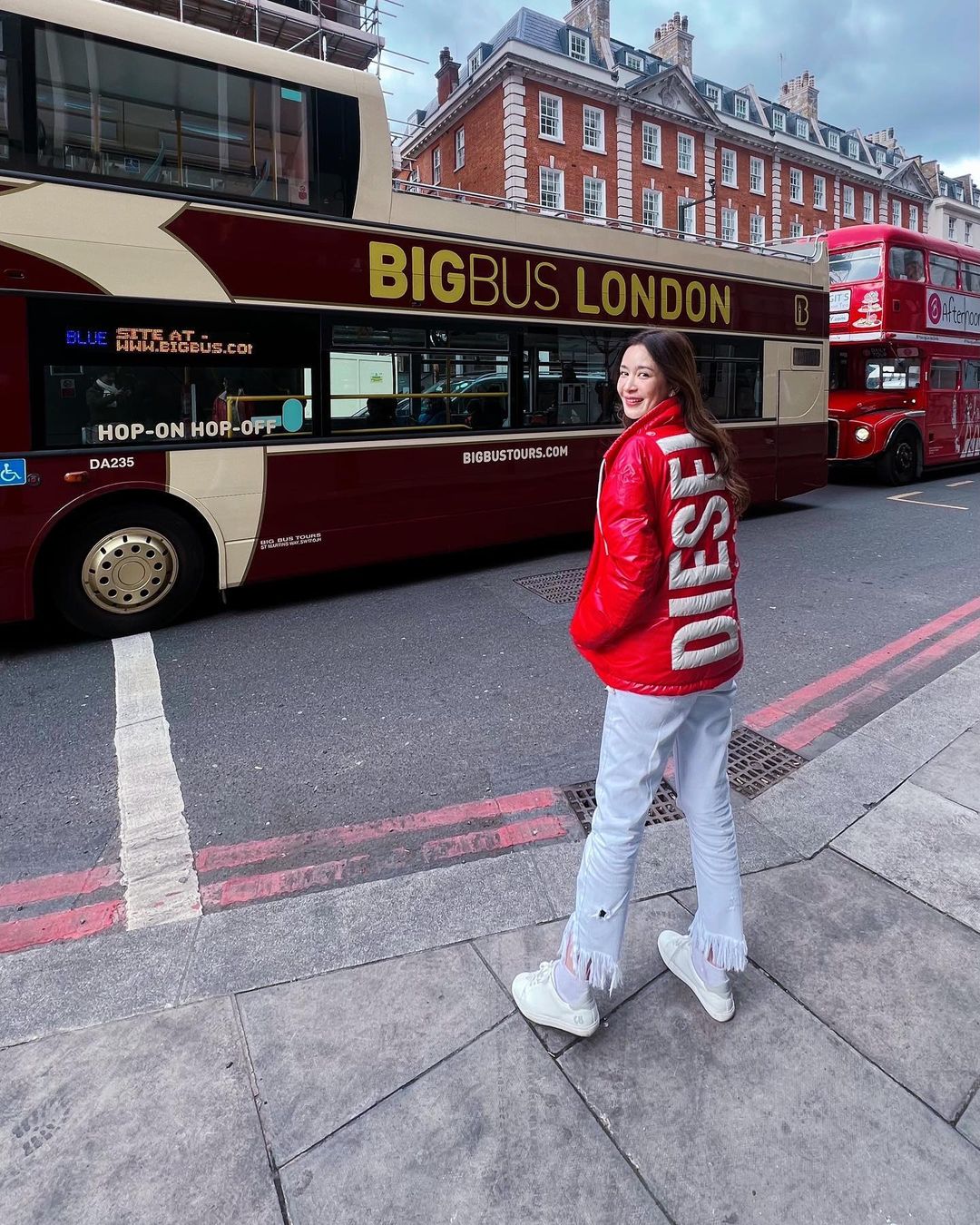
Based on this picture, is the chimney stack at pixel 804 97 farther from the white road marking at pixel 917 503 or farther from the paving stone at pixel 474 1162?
the paving stone at pixel 474 1162

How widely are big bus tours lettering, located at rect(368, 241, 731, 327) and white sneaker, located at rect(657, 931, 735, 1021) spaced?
18.9ft

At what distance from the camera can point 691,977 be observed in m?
2.27

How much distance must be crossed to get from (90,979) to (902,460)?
15831mm

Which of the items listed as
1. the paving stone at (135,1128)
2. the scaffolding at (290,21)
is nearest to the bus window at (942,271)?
the scaffolding at (290,21)

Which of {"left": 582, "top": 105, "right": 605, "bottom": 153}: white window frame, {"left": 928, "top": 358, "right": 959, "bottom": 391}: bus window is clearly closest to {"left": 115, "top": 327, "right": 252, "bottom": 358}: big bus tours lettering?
{"left": 928, "top": 358, "right": 959, "bottom": 391}: bus window

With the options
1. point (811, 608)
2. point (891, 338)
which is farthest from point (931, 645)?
point (891, 338)

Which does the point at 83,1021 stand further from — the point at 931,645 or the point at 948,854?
the point at 931,645

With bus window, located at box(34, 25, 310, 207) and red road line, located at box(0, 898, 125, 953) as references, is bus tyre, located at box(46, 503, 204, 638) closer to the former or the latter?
bus window, located at box(34, 25, 310, 207)

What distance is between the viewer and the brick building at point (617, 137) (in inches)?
1168

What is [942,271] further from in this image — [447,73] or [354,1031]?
[447,73]

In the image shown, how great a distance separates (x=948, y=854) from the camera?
9.62 feet

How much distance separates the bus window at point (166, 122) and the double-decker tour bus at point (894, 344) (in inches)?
457

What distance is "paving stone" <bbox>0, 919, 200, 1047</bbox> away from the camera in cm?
224

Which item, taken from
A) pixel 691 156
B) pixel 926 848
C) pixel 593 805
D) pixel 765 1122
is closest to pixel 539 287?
pixel 593 805
